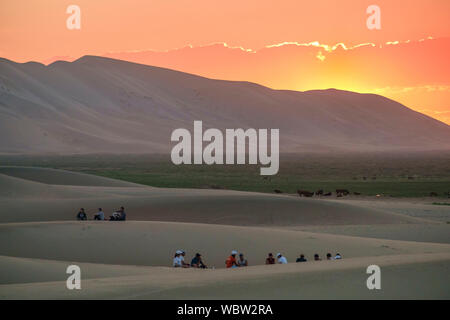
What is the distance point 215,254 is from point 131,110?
502 ft

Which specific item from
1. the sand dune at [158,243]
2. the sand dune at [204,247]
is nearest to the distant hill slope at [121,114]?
the sand dune at [204,247]

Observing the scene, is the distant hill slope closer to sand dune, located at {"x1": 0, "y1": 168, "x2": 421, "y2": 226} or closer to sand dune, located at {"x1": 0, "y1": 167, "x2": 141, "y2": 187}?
sand dune, located at {"x1": 0, "y1": 167, "x2": 141, "y2": 187}

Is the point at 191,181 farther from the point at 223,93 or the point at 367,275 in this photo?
the point at 223,93

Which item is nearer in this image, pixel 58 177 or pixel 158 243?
pixel 158 243

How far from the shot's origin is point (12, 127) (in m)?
119

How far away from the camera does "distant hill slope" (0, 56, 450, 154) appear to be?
4980 inches

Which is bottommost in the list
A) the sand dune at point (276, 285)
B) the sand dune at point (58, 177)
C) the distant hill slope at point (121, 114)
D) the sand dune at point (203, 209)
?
the sand dune at point (276, 285)

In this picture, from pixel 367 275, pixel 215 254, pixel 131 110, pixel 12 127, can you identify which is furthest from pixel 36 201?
pixel 131 110

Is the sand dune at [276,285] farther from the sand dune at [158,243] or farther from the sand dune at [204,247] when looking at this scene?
the sand dune at [158,243]

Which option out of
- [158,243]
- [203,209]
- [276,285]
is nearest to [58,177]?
[203,209]

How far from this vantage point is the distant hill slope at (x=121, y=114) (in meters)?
126

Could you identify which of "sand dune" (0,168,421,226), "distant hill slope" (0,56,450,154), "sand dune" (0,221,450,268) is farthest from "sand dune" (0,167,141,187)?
"distant hill slope" (0,56,450,154)

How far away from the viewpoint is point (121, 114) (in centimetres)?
16312

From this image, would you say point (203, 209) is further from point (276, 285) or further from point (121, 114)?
point (121, 114)
